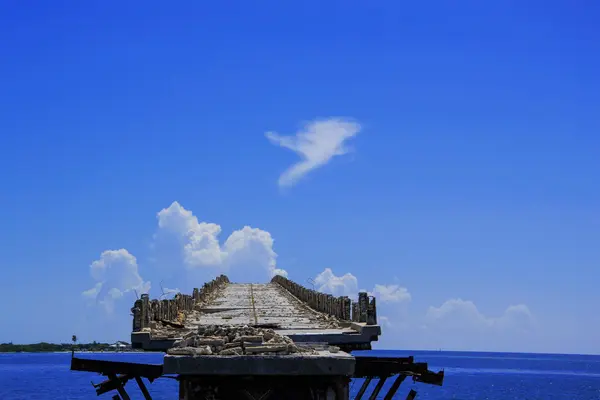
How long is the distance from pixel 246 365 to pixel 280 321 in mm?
14295

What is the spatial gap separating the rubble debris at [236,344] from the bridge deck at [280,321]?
5.26m

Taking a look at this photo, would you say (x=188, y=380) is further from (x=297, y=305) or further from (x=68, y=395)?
(x=68, y=395)

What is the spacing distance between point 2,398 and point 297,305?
6279 centimetres

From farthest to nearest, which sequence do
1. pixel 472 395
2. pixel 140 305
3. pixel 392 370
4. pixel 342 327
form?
pixel 472 395
pixel 342 327
pixel 140 305
pixel 392 370

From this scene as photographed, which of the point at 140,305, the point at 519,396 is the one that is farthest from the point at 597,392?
the point at 140,305

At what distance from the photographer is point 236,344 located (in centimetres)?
1296

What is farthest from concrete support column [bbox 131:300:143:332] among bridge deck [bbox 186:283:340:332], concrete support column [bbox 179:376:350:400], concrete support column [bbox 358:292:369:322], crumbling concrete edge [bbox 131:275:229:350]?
concrete support column [bbox 179:376:350:400]

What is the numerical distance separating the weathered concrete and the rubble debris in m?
0.27

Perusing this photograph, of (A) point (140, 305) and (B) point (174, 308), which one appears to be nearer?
(A) point (140, 305)

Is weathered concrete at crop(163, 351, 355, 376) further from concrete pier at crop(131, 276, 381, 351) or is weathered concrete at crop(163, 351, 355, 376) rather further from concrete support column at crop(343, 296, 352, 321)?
concrete support column at crop(343, 296, 352, 321)

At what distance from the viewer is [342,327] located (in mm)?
22953

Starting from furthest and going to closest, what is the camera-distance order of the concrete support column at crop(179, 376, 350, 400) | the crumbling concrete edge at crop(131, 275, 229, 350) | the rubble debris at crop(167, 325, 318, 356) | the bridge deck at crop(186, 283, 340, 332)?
the bridge deck at crop(186, 283, 340, 332) → the crumbling concrete edge at crop(131, 275, 229, 350) → the rubble debris at crop(167, 325, 318, 356) → the concrete support column at crop(179, 376, 350, 400)

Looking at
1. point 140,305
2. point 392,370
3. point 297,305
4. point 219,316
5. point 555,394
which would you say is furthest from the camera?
point 555,394

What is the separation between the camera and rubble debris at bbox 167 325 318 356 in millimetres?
12617
